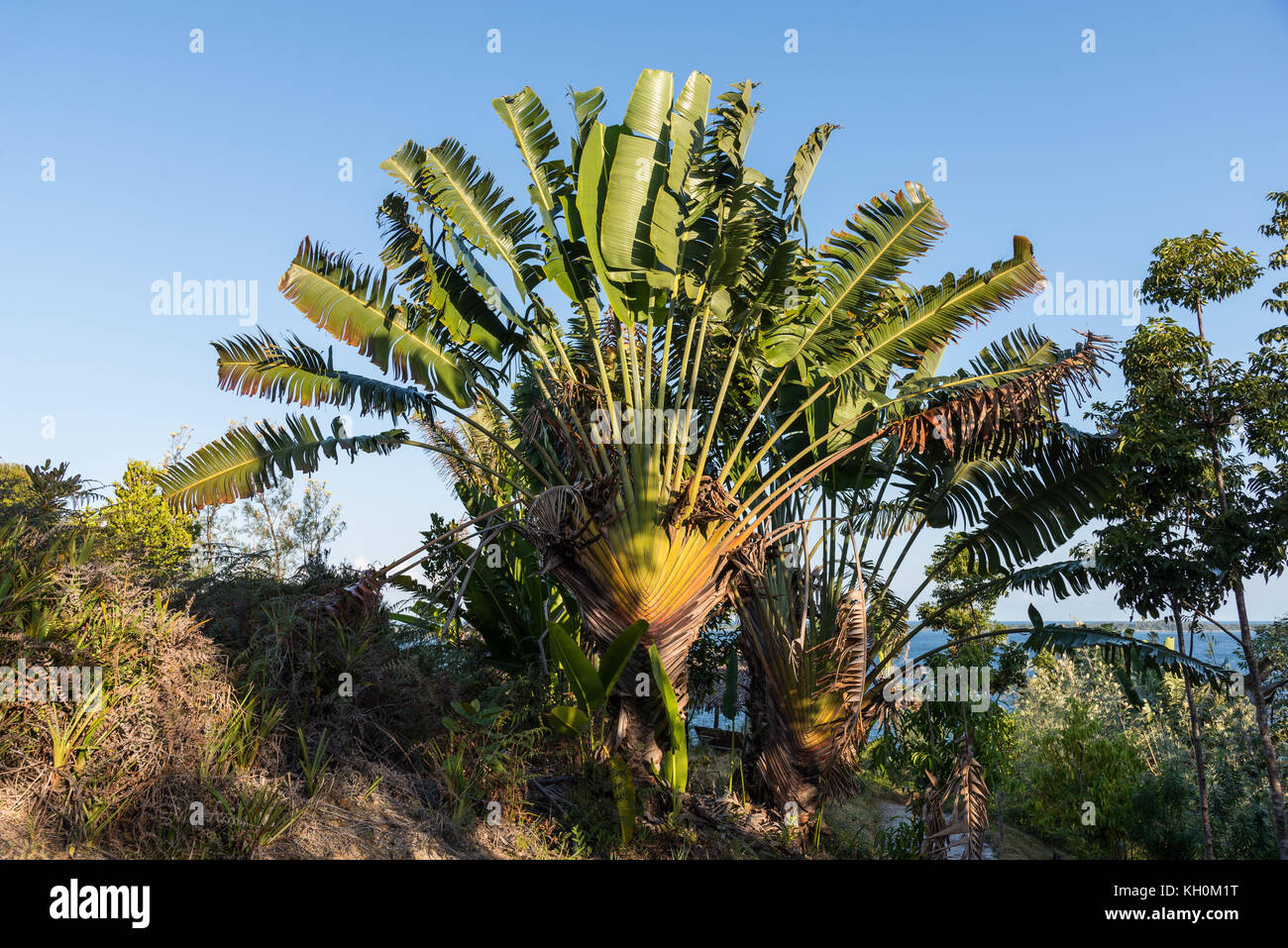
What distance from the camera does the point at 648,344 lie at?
8055mm

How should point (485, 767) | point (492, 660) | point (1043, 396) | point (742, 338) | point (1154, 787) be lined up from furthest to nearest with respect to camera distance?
1. point (1154, 787)
2. point (492, 660)
3. point (742, 338)
4. point (1043, 396)
5. point (485, 767)

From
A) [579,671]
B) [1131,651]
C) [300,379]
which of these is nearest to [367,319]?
[300,379]

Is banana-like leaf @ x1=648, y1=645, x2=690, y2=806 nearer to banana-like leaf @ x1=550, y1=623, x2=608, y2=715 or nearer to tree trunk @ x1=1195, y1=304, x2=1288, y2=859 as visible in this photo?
banana-like leaf @ x1=550, y1=623, x2=608, y2=715

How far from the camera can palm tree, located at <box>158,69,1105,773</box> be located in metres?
7.47

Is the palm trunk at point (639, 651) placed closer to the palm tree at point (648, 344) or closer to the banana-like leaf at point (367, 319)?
the palm tree at point (648, 344)

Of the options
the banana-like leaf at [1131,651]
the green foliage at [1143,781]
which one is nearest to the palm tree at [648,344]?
the banana-like leaf at [1131,651]

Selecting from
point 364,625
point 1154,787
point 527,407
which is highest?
point 527,407

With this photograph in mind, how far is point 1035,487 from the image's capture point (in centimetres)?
909

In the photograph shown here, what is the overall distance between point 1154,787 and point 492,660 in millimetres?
12712

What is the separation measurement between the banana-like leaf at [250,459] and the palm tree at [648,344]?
0.08 ft

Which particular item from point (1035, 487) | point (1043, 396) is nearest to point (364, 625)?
point (1043, 396)

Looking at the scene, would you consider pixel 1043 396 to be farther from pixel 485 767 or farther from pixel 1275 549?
pixel 485 767

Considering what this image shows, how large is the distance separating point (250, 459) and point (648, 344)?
4.36 metres
